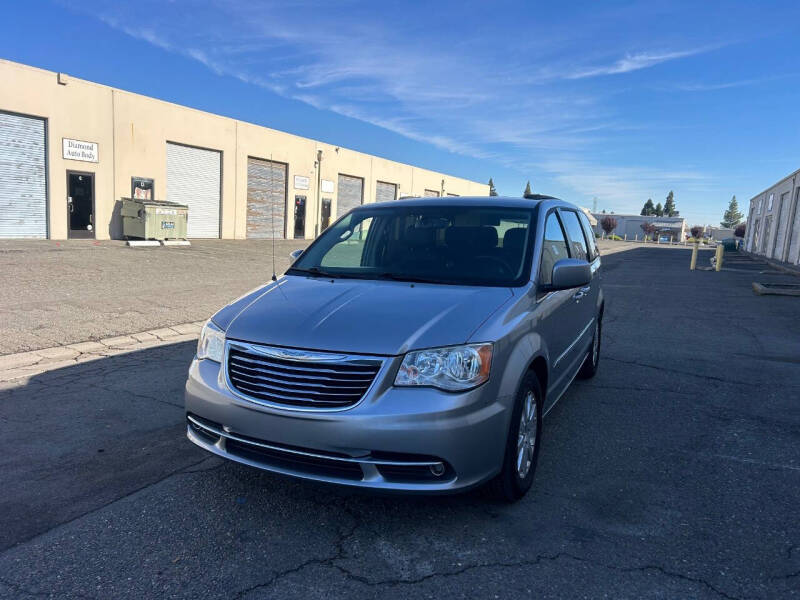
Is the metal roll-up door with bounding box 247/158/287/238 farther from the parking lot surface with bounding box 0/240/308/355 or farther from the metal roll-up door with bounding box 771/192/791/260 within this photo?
the metal roll-up door with bounding box 771/192/791/260

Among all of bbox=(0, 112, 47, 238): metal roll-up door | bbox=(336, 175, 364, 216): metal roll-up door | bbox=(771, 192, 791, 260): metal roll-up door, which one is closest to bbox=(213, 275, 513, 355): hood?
bbox=(0, 112, 47, 238): metal roll-up door

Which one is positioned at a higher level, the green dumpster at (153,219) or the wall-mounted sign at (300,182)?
the wall-mounted sign at (300,182)

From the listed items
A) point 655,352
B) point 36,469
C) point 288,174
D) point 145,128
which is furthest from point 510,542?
point 288,174

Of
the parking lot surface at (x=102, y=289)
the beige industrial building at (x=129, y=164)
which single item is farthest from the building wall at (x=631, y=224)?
the parking lot surface at (x=102, y=289)

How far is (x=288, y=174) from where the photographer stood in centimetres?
3156

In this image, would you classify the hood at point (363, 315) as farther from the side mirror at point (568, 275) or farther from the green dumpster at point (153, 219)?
the green dumpster at point (153, 219)

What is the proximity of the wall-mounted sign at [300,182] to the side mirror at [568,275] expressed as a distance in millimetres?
29832

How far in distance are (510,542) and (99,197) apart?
75.7ft

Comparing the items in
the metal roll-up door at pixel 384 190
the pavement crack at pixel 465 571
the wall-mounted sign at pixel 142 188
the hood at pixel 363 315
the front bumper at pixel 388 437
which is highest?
the metal roll-up door at pixel 384 190

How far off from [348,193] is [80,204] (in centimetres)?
1826

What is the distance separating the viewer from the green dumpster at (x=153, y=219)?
68.5ft

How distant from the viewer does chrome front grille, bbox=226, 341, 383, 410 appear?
8.95ft

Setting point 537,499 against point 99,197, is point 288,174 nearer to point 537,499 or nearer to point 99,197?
point 99,197

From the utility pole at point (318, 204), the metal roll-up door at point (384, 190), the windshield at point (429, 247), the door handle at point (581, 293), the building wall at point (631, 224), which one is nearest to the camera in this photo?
the windshield at point (429, 247)
